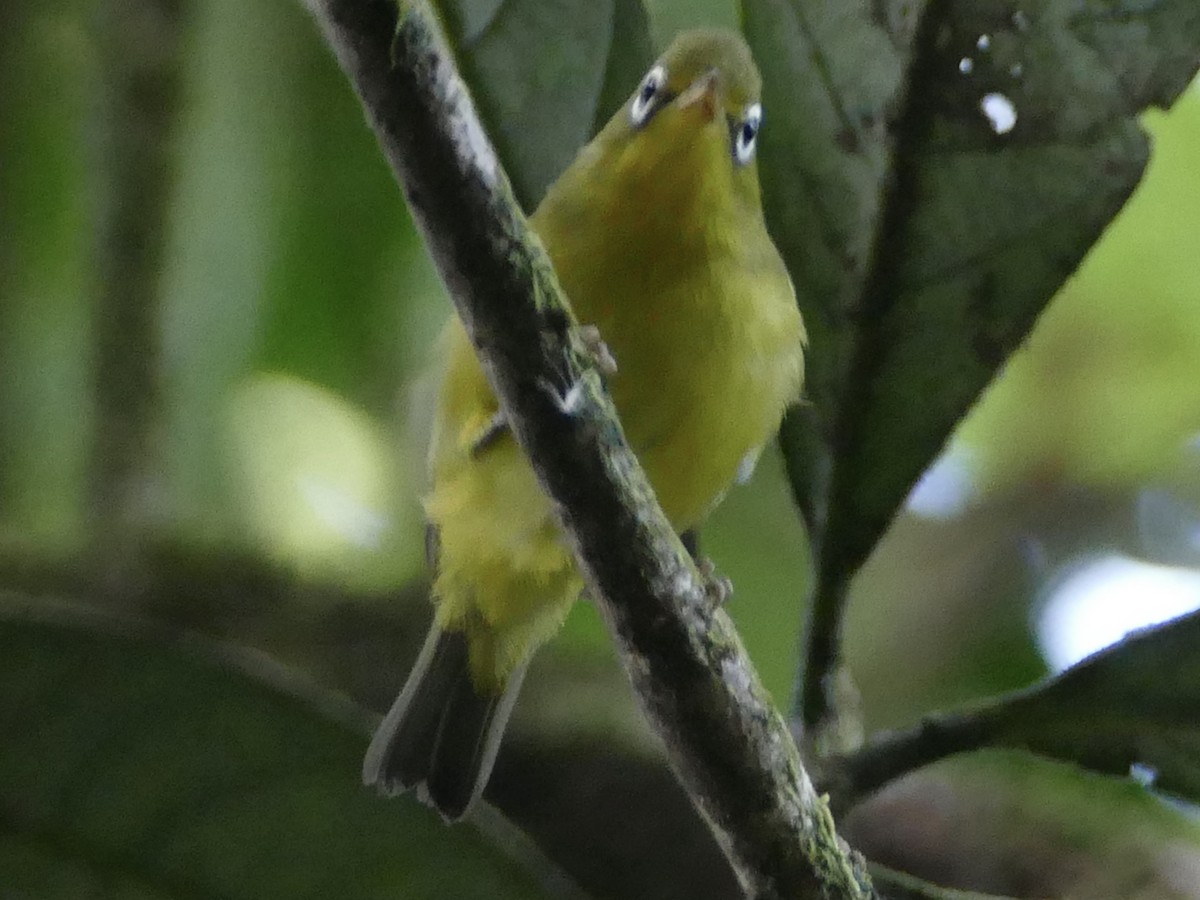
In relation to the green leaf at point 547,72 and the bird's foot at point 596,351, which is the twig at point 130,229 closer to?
the green leaf at point 547,72

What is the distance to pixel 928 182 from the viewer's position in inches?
29.4

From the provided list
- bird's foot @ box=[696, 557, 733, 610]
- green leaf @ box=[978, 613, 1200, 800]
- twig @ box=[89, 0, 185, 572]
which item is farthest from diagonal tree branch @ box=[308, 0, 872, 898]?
twig @ box=[89, 0, 185, 572]

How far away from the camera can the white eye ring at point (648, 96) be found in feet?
2.57

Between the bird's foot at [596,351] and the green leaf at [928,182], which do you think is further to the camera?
the green leaf at [928,182]

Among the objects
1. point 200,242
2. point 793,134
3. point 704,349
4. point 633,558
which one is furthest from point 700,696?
point 200,242

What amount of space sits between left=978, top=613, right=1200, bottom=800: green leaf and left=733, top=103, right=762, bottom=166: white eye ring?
0.38 meters

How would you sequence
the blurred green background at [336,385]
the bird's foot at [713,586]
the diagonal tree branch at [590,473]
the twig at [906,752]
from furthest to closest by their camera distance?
the blurred green background at [336,385], the twig at [906,752], the bird's foot at [713,586], the diagonal tree branch at [590,473]

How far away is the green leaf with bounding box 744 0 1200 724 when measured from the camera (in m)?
0.73

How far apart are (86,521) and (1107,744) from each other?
68 centimetres

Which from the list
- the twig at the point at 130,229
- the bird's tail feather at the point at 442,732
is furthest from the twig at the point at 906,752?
the twig at the point at 130,229

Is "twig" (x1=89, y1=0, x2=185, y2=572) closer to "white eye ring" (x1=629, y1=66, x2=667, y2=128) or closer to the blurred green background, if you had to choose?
the blurred green background

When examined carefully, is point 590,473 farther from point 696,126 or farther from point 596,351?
point 696,126

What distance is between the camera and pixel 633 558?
539 millimetres

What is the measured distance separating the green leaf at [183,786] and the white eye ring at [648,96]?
424 mm
